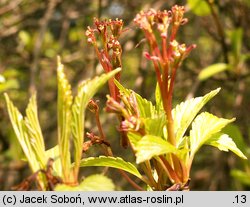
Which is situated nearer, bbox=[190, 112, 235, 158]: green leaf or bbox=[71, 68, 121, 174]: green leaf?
bbox=[71, 68, 121, 174]: green leaf

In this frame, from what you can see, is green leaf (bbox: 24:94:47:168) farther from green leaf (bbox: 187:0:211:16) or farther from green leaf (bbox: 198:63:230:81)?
green leaf (bbox: 187:0:211:16)

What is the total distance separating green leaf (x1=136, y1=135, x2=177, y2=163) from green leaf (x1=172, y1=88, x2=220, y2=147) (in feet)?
0.48

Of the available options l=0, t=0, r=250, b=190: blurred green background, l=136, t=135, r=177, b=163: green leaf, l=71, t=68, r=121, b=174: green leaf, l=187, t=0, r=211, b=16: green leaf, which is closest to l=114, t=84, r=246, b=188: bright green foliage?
l=136, t=135, r=177, b=163: green leaf

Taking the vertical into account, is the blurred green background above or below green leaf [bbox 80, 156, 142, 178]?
above

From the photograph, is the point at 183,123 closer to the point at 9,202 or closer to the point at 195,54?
the point at 9,202

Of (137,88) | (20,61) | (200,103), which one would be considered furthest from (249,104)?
(200,103)

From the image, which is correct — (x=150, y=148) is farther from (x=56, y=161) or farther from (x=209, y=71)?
(x=209, y=71)

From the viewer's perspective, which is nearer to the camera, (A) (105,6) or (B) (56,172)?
(B) (56,172)

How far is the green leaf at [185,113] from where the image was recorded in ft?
3.47

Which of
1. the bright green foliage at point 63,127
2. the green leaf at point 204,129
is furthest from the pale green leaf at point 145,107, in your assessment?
the bright green foliage at point 63,127

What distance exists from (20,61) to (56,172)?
2730 millimetres

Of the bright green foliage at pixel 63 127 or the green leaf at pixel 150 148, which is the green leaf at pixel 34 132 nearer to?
the bright green foliage at pixel 63 127

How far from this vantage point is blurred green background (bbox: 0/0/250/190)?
8.84 ft

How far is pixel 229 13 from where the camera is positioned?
320cm
